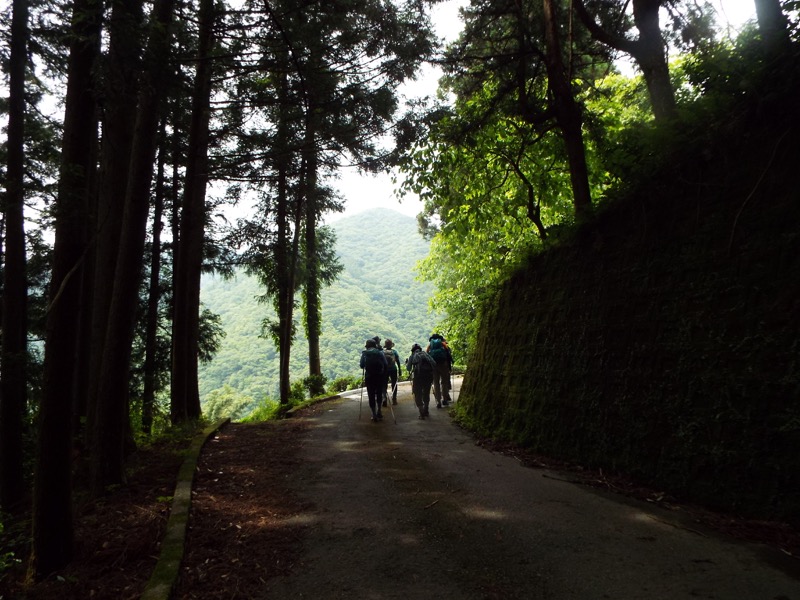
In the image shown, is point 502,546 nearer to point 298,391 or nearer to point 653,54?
point 653,54

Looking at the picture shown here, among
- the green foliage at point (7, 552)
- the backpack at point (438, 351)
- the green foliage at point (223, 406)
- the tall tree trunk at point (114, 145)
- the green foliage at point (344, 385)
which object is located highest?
the tall tree trunk at point (114, 145)

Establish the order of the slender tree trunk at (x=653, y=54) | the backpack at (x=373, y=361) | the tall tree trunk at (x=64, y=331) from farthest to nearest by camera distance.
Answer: the backpack at (x=373, y=361)
the slender tree trunk at (x=653, y=54)
the tall tree trunk at (x=64, y=331)

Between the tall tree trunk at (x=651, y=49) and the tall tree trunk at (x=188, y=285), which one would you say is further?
the tall tree trunk at (x=188, y=285)

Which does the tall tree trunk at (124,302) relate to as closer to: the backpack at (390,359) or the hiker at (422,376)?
the hiker at (422,376)

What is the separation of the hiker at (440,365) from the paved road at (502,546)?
6.77 metres

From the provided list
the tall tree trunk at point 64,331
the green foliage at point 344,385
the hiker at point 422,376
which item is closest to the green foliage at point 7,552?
the tall tree trunk at point 64,331

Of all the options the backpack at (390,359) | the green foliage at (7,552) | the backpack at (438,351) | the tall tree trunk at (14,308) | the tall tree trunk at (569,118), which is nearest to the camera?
the green foliage at (7,552)

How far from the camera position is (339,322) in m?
78.2

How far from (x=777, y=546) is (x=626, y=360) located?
2.59 m

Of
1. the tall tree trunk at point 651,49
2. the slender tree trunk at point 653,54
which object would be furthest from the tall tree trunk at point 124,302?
the slender tree trunk at point 653,54

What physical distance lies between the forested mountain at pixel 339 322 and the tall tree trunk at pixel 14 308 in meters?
36.3

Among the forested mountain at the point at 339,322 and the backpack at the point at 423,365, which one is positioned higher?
the forested mountain at the point at 339,322

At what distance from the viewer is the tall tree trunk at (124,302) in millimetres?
5707

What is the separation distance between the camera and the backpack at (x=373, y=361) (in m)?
11.7
